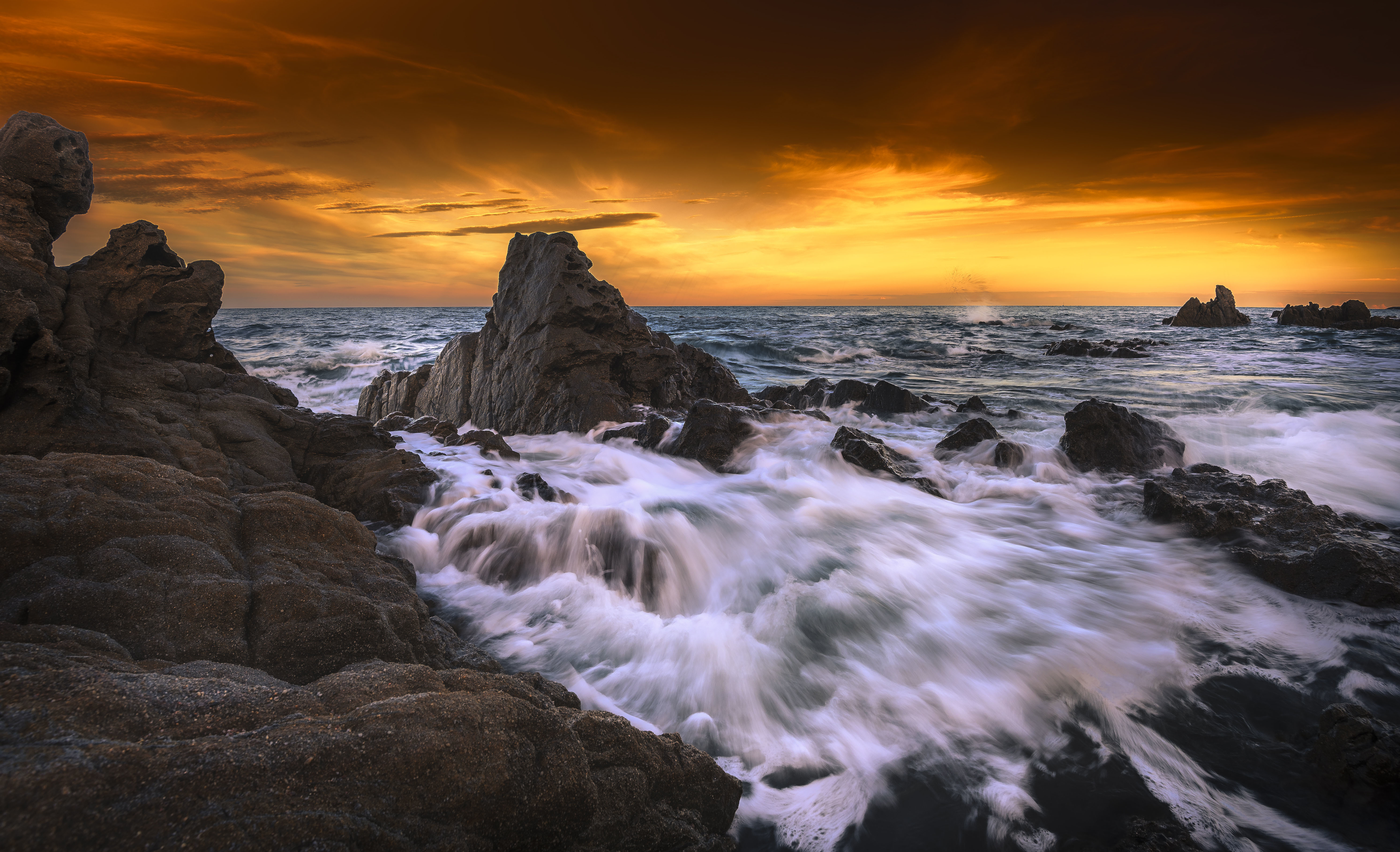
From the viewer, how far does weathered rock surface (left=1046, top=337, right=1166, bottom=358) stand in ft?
86.0

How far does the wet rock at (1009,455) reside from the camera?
29.1ft

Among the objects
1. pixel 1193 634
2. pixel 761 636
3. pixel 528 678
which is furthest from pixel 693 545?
pixel 1193 634

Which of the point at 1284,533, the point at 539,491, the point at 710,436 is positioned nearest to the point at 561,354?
the point at 710,436

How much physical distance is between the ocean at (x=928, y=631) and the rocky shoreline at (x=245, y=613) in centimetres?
37

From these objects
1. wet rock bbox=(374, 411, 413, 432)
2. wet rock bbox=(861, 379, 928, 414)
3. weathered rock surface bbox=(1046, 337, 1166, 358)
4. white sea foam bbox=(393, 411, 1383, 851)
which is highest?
weathered rock surface bbox=(1046, 337, 1166, 358)

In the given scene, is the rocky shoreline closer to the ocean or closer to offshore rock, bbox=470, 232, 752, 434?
the ocean

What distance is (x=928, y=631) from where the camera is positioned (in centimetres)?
479

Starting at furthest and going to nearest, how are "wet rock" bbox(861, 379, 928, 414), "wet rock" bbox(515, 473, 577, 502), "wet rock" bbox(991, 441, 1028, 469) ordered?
"wet rock" bbox(861, 379, 928, 414)
"wet rock" bbox(991, 441, 1028, 469)
"wet rock" bbox(515, 473, 577, 502)

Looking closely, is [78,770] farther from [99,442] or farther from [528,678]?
[99,442]

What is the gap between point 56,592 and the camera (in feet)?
8.06

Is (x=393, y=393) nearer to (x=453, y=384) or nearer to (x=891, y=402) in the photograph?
(x=453, y=384)

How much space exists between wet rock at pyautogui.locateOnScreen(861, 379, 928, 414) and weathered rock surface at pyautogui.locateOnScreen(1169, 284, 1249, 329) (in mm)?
47155

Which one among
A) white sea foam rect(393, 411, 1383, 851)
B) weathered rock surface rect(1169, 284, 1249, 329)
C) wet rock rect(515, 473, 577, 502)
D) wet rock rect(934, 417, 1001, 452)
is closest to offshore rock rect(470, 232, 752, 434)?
white sea foam rect(393, 411, 1383, 851)

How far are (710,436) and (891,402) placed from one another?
20.0 feet
